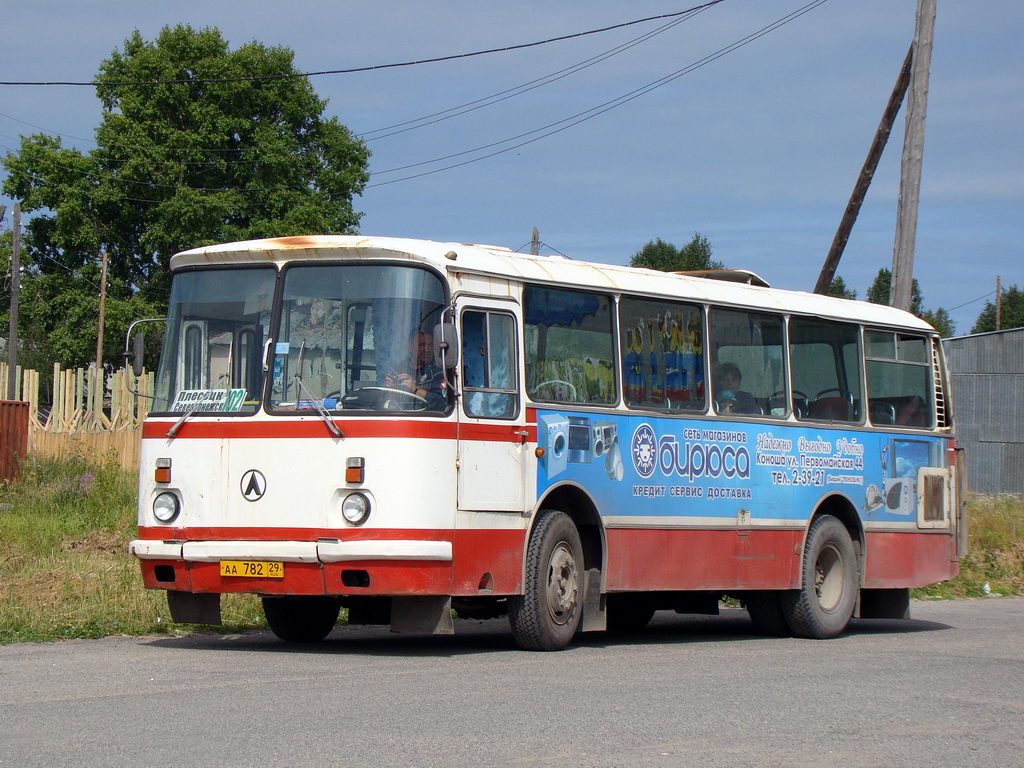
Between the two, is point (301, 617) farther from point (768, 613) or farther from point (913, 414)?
point (913, 414)

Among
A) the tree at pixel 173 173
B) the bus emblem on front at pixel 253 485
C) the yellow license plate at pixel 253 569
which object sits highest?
the tree at pixel 173 173

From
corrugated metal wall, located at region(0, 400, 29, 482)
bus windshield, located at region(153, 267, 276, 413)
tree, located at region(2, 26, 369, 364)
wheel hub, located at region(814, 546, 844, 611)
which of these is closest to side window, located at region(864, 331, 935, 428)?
wheel hub, located at region(814, 546, 844, 611)

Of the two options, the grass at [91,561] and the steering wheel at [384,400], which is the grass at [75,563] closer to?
the grass at [91,561]

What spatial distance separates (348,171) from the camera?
53.2 meters

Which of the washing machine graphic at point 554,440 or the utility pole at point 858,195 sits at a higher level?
the utility pole at point 858,195

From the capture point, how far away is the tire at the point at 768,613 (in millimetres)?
14688

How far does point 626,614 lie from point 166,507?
554cm

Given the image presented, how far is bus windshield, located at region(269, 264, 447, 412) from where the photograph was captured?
10781mm

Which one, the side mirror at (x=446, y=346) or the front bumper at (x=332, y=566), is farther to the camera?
the side mirror at (x=446, y=346)

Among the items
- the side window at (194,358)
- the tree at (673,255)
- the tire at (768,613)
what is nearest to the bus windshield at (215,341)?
the side window at (194,358)

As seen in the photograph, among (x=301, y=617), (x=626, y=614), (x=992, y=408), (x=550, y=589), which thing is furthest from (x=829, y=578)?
(x=992, y=408)

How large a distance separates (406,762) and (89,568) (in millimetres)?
10244

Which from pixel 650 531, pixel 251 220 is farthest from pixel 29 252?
pixel 650 531

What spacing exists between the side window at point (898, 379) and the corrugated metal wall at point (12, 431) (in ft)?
54.7
